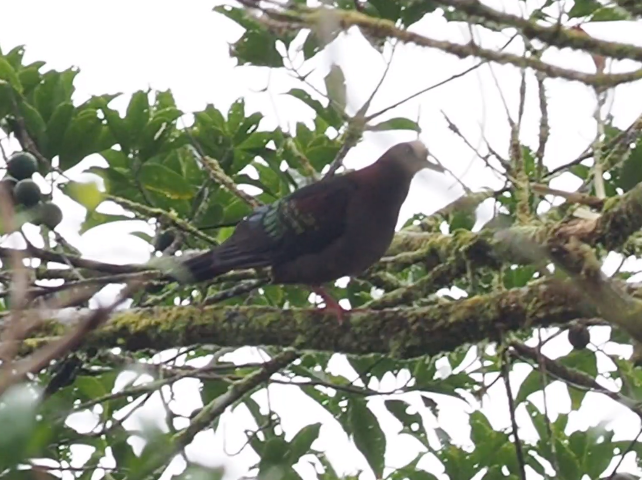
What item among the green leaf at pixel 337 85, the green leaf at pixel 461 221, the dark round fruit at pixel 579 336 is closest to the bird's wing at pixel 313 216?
the green leaf at pixel 461 221

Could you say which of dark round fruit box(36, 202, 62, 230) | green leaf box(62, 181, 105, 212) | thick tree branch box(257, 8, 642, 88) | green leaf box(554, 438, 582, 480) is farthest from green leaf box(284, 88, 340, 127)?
green leaf box(62, 181, 105, 212)

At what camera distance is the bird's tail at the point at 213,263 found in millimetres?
3713

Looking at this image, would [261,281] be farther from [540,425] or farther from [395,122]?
[540,425]

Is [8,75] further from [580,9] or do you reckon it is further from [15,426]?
[15,426]

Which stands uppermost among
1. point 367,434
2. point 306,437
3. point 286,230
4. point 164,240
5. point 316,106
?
point 316,106

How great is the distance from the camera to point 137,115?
4145 millimetres

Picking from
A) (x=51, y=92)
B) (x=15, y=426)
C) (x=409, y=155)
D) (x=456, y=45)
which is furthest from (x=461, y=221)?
(x=15, y=426)

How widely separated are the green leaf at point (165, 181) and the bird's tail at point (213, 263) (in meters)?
0.35

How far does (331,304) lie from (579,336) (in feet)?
2.87

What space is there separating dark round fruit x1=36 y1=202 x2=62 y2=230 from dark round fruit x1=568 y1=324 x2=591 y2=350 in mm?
1751

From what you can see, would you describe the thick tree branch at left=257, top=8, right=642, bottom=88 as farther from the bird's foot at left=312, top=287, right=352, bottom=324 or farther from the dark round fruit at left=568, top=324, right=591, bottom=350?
the dark round fruit at left=568, top=324, right=591, bottom=350

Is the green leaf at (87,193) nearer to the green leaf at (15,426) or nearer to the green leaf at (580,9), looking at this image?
the green leaf at (15,426)

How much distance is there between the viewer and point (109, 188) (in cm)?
407

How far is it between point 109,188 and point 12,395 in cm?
316
